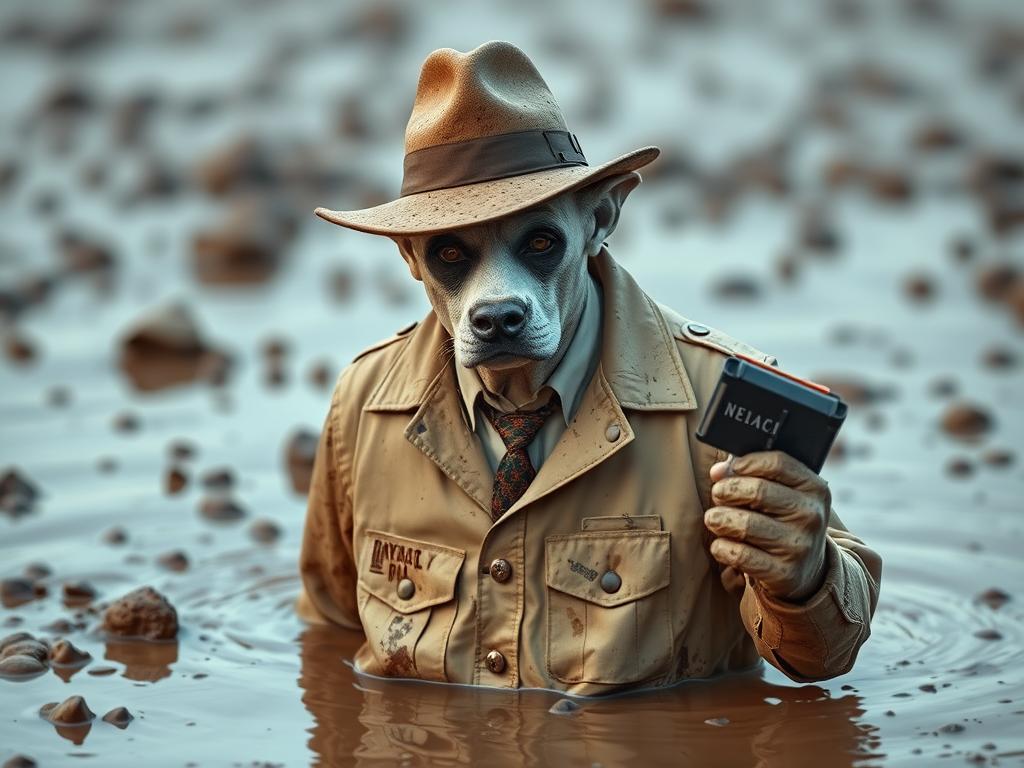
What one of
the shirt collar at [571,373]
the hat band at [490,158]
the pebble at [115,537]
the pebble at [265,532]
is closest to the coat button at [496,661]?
the shirt collar at [571,373]

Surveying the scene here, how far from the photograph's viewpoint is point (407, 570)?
4762 millimetres

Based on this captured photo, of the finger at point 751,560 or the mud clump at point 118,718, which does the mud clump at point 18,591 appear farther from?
the finger at point 751,560

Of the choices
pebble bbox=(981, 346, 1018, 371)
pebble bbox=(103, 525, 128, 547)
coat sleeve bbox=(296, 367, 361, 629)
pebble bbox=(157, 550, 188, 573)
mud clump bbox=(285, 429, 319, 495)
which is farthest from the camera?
A: pebble bbox=(981, 346, 1018, 371)

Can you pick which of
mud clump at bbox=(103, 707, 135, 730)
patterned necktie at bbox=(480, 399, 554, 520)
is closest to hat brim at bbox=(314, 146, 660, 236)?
patterned necktie at bbox=(480, 399, 554, 520)

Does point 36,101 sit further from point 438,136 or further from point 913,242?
point 438,136

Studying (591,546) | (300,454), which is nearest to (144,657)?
(591,546)

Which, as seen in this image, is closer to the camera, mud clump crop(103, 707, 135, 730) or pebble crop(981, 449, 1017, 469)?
mud clump crop(103, 707, 135, 730)

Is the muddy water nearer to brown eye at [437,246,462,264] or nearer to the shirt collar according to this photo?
the shirt collar

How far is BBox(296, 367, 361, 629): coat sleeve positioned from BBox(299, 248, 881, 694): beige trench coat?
0.22 m

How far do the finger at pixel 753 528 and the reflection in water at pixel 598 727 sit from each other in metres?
0.69

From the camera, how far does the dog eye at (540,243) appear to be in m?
4.42

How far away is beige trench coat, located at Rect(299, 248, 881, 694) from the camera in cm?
448

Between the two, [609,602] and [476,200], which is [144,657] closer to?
[609,602]

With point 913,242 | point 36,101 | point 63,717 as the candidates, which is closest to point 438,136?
point 63,717
